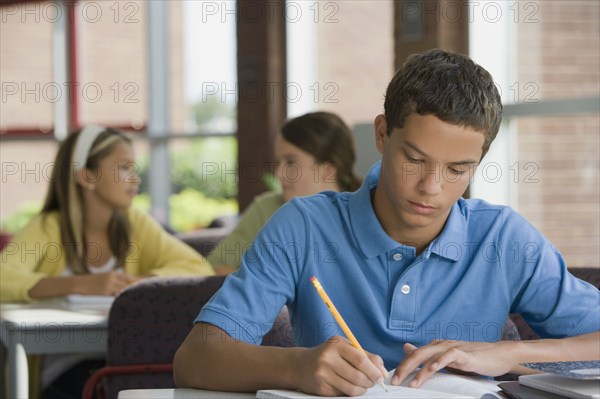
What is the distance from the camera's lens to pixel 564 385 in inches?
49.5

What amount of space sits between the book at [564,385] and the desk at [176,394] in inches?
15.5

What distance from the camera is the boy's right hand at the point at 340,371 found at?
4.22ft

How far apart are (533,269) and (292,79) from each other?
13.5 feet

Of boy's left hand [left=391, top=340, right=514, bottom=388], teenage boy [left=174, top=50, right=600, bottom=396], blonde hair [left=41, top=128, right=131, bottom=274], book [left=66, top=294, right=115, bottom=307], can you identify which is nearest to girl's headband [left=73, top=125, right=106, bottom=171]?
blonde hair [left=41, top=128, right=131, bottom=274]

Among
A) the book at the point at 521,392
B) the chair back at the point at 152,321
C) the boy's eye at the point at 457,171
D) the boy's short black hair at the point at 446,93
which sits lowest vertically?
the chair back at the point at 152,321

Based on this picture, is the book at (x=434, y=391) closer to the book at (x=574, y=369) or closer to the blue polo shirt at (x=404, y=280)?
the book at (x=574, y=369)

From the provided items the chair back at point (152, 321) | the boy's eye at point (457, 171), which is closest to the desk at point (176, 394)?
the boy's eye at point (457, 171)

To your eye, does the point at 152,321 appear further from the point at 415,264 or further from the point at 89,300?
the point at 415,264

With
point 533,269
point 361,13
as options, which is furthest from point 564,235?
point 533,269

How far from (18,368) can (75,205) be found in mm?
1003

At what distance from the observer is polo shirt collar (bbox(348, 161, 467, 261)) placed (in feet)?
5.41

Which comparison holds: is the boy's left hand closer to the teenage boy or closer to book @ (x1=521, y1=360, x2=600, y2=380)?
the teenage boy

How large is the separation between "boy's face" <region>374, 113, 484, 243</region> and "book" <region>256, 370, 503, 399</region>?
0.29 metres

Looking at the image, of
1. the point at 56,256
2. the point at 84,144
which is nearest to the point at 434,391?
the point at 56,256
